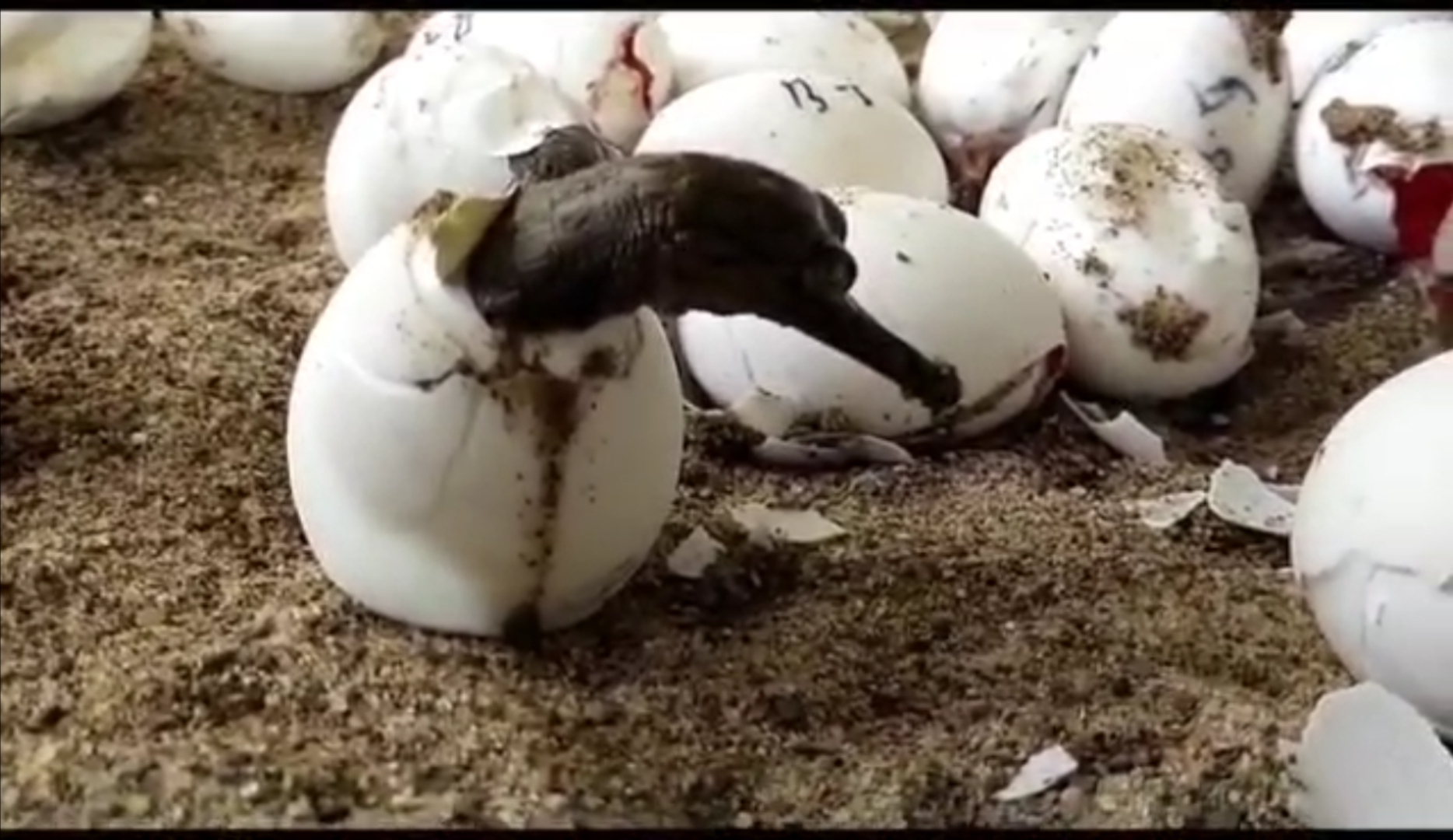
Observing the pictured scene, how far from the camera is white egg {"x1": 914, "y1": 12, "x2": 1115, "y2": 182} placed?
120 centimetres

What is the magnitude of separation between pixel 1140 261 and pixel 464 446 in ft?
1.11

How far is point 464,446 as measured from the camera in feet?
2.63

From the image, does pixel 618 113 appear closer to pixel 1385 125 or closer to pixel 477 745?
pixel 1385 125

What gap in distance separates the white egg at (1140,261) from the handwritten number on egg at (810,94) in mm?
79

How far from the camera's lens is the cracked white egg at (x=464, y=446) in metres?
0.80

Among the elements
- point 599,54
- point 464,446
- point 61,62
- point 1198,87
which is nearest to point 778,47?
point 599,54

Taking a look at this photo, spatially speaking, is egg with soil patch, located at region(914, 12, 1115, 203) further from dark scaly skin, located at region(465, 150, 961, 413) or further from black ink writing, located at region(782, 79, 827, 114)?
dark scaly skin, located at region(465, 150, 961, 413)

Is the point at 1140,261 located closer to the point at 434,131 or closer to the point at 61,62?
the point at 434,131

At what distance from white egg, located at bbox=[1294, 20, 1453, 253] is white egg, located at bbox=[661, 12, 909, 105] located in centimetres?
19

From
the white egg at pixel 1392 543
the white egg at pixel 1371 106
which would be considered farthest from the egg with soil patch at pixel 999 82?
the white egg at pixel 1392 543

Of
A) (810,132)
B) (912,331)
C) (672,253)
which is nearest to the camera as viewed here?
(672,253)

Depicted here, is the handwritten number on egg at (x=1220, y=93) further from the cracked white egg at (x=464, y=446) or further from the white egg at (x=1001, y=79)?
the cracked white egg at (x=464, y=446)

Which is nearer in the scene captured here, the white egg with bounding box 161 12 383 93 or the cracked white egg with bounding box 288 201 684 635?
the cracked white egg with bounding box 288 201 684 635

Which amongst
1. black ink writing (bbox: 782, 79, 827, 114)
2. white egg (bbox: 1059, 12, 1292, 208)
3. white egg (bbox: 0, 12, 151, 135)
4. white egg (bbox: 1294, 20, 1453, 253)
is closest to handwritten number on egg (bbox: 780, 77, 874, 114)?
black ink writing (bbox: 782, 79, 827, 114)
